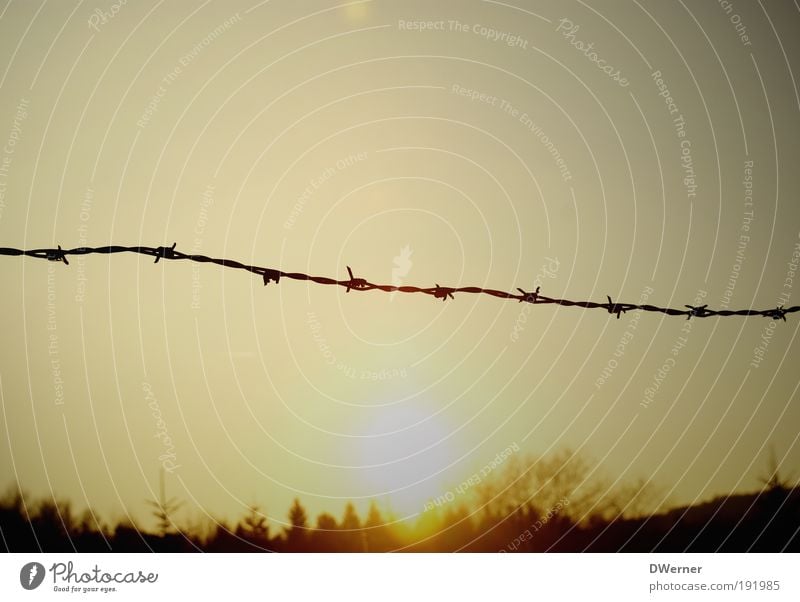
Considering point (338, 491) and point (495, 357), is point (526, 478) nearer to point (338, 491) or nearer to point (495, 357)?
point (495, 357)

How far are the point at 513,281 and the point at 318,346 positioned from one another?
175 centimetres

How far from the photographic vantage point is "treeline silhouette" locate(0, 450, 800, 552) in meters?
5.57

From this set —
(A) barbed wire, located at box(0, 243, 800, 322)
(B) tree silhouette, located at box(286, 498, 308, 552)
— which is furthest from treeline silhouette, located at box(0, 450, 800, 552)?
(A) barbed wire, located at box(0, 243, 800, 322)
